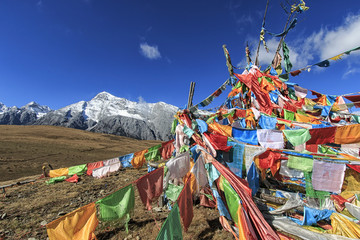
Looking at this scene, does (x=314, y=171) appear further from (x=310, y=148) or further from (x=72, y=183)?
(x=72, y=183)

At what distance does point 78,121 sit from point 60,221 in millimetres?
103643

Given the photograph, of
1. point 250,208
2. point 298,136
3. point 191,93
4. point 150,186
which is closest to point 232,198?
point 250,208

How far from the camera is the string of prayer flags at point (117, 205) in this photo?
15.0ft

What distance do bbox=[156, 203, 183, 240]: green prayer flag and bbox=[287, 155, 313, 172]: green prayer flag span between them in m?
4.87

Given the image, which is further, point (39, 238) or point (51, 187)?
point (51, 187)

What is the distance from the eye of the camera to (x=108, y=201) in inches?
183

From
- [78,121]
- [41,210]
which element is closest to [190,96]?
[41,210]

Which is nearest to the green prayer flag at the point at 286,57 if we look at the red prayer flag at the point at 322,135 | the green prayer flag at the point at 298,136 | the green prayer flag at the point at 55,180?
the green prayer flag at the point at 298,136

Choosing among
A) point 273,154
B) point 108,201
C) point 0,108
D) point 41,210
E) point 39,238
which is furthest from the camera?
point 0,108

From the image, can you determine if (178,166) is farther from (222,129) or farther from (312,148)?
(312,148)

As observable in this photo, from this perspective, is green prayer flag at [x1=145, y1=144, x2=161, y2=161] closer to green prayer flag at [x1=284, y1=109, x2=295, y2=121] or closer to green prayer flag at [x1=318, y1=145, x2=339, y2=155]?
green prayer flag at [x1=284, y1=109, x2=295, y2=121]

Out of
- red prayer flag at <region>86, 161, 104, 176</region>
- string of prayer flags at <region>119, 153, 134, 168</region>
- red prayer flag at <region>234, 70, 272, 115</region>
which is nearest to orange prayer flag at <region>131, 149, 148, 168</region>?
string of prayer flags at <region>119, 153, 134, 168</region>

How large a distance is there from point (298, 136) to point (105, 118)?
101 m

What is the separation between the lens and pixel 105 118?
96.5 meters
